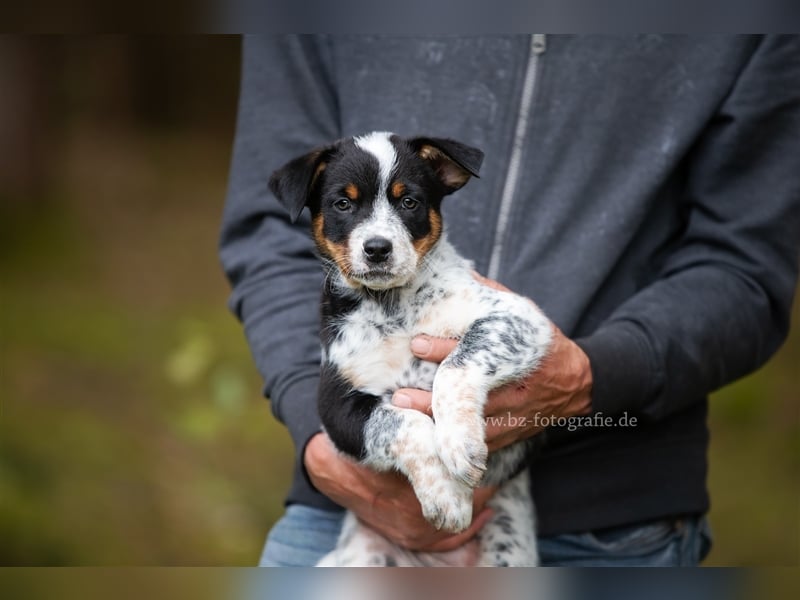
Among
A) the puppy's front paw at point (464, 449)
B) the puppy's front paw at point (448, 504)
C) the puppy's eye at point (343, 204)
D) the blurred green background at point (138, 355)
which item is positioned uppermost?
the puppy's eye at point (343, 204)

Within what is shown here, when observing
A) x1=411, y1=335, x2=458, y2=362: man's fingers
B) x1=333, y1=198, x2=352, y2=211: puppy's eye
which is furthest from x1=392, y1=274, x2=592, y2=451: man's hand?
x1=333, y1=198, x2=352, y2=211: puppy's eye

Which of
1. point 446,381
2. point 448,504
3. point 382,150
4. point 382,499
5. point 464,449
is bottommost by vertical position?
point 382,499

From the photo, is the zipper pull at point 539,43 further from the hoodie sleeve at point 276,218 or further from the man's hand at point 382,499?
the man's hand at point 382,499

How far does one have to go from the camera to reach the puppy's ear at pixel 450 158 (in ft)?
7.30

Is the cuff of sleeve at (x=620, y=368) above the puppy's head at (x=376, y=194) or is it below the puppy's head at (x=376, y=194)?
below

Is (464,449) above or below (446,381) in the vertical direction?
below

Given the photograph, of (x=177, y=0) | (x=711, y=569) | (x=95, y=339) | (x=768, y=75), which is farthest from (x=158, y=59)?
(x=711, y=569)

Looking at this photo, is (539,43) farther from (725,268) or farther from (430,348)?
(430,348)

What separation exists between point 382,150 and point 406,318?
1.49 ft

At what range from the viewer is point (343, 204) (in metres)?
2.37

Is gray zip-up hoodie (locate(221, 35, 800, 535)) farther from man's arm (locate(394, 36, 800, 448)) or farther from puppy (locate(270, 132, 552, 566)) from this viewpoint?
puppy (locate(270, 132, 552, 566))

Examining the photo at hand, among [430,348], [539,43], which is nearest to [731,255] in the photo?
[539,43]

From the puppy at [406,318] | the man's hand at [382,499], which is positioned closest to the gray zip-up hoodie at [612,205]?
the man's hand at [382,499]

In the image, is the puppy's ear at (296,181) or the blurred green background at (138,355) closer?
the puppy's ear at (296,181)
